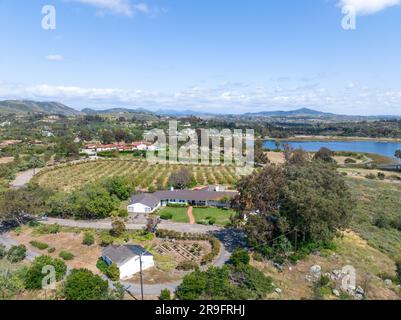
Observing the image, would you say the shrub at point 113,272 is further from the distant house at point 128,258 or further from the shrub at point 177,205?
the shrub at point 177,205


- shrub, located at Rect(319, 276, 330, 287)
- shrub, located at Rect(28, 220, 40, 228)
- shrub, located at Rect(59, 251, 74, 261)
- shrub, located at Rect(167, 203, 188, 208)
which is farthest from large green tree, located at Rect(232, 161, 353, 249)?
shrub, located at Rect(28, 220, 40, 228)

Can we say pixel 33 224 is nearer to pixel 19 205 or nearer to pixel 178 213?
pixel 19 205

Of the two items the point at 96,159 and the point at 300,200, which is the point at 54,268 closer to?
the point at 300,200

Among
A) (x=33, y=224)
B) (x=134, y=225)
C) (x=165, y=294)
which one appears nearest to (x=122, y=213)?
(x=134, y=225)

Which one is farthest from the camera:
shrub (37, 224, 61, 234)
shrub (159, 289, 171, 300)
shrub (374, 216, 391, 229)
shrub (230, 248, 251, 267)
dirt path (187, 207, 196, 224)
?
shrub (374, 216, 391, 229)

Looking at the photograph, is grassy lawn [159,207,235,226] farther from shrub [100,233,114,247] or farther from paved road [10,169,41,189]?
paved road [10,169,41,189]

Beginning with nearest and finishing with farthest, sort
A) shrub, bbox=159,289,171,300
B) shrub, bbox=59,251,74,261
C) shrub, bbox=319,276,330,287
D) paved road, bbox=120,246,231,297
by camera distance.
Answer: shrub, bbox=159,289,171,300 < paved road, bbox=120,246,231,297 < shrub, bbox=319,276,330,287 < shrub, bbox=59,251,74,261

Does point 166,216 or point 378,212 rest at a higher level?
point 166,216
